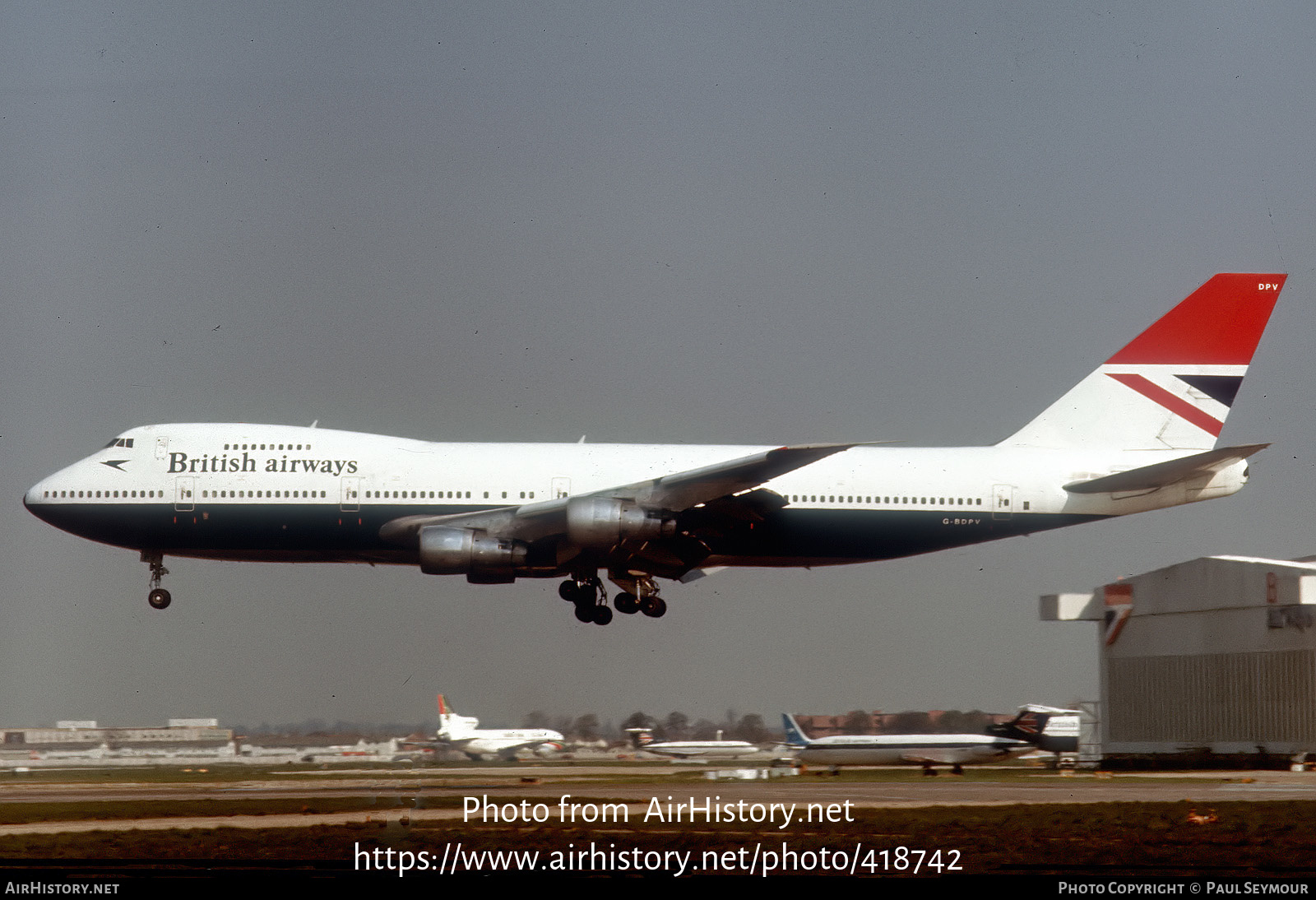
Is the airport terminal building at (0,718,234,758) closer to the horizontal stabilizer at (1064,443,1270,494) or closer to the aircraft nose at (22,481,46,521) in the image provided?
the aircraft nose at (22,481,46,521)

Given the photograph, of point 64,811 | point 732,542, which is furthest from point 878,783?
point 64,811

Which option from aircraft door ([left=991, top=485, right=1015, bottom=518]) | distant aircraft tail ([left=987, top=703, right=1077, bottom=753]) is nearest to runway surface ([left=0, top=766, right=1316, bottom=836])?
distant aircraft tail ([left=987, top=703, right=1077, bottom=753])

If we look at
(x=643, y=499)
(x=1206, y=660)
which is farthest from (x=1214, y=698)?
(x=643, y=499)

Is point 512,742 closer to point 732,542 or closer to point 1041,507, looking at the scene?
point 732,542

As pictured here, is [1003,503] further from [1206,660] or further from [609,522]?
[1206,660]

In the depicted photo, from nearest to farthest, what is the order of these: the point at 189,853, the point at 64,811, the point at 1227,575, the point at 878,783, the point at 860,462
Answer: the point at 189,853
the point at 64,811
the point at 878,783
the point at 860,462
the point at 1227,575
